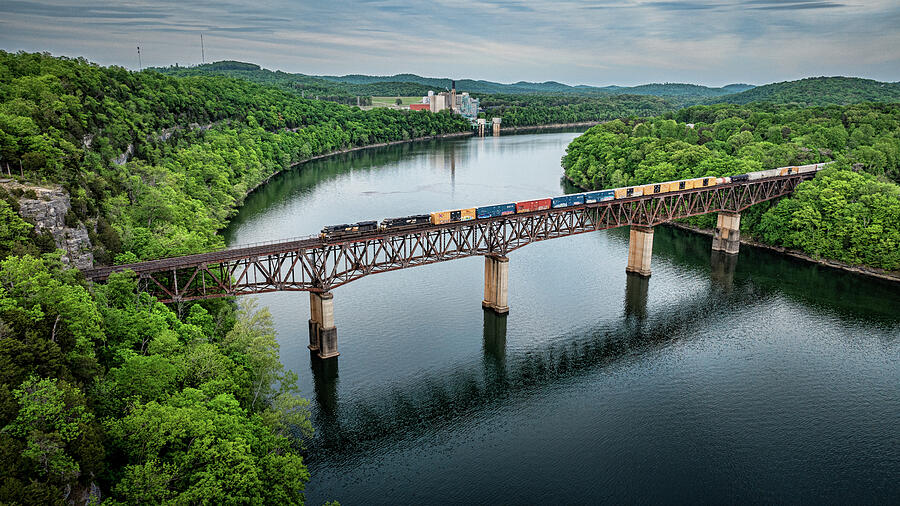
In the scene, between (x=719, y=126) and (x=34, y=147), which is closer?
(x=34, y=147)

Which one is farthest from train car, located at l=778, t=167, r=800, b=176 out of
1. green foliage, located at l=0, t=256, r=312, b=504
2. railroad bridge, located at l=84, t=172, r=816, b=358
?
green foliage, located at l=0, t=256, r=312, b=504

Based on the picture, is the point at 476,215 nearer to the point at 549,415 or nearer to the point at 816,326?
the point at 549,415

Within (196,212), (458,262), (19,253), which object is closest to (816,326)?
(458,262)

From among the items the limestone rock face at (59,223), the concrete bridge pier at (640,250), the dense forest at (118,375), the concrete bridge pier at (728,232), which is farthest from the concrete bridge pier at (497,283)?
the concrete bridge pier at (728,232)

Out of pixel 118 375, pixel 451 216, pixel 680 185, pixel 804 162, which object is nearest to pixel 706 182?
pixel 680 185

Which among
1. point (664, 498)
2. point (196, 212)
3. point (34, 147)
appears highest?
point (34, 147)
